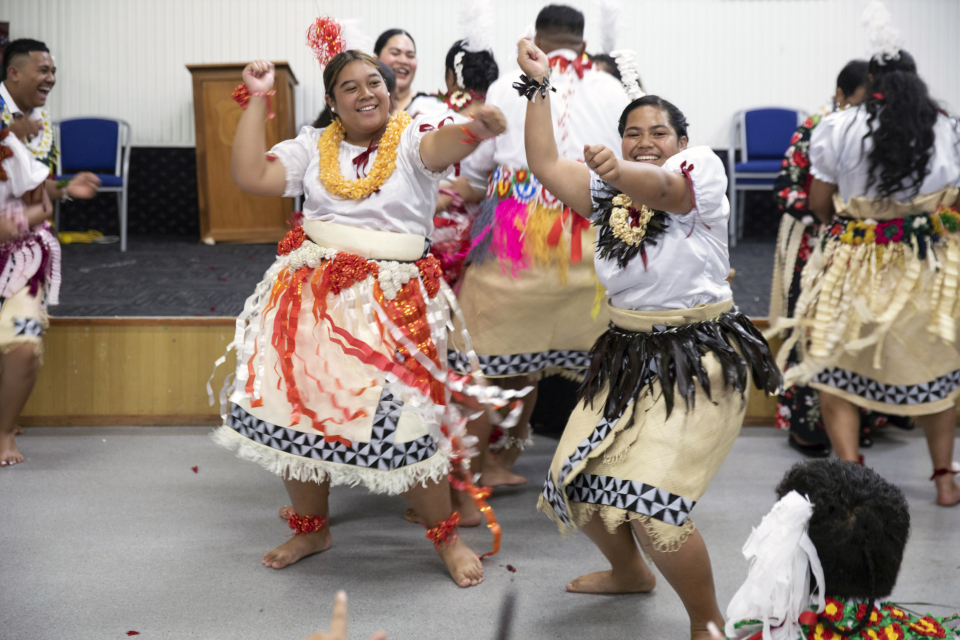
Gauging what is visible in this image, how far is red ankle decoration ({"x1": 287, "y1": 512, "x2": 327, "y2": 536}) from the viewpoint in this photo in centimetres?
226

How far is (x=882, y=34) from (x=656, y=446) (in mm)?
1647

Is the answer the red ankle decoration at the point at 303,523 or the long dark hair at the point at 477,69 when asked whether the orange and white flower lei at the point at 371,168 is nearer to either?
the long dark hair at the point at 477,69

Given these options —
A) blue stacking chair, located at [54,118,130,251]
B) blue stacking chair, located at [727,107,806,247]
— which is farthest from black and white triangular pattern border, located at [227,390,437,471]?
blue stacking chair, located at [727,107,806,247]

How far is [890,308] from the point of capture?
255 cm

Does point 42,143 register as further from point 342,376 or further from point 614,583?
point 614,583

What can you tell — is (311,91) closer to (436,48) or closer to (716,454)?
(436,48)

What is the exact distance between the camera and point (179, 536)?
2.41 metres

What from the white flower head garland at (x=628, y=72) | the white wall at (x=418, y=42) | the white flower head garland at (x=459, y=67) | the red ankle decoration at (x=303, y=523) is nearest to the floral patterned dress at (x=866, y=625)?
the red ankle decoration at (x=303, y=523)

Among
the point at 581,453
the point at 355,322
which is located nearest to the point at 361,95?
the point at 355,322

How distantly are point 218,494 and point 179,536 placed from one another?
344mm

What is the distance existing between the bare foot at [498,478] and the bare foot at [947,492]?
4.36ft

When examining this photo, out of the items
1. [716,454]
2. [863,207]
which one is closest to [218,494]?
[716,454]

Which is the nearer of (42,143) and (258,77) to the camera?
(258,77)

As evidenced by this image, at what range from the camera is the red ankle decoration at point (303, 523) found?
7.41 feet
